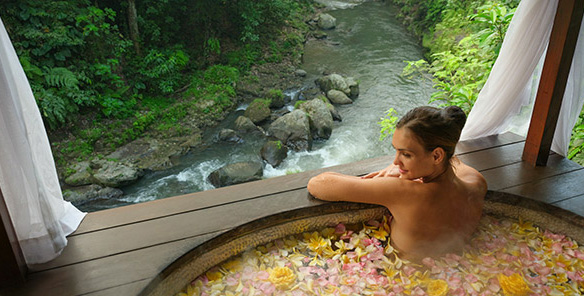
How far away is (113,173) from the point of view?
4.59m

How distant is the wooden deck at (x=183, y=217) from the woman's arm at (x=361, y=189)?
0.11m

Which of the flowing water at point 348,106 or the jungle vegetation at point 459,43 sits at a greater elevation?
the jungle vegetation at point 459,43

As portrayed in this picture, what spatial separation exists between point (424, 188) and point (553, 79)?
967mm

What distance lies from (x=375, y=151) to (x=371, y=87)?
1666 millimetres

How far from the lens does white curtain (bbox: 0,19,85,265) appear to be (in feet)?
4.72

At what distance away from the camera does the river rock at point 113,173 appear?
451 centimetres

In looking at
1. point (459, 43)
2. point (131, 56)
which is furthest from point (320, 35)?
point (459, 43)

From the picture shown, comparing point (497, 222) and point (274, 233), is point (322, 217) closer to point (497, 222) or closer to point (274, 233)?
point (274, 233)

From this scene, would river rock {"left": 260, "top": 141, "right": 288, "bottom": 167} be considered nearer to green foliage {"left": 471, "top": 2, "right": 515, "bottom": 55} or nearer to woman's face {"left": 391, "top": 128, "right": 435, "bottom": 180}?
green foliage {"left": 471, "top": 2, "right": 515, "bottom": 55}

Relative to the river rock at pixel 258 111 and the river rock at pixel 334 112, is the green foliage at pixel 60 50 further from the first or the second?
the river rock at pixel 334 112

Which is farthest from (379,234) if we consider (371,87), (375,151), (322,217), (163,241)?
(371,87)

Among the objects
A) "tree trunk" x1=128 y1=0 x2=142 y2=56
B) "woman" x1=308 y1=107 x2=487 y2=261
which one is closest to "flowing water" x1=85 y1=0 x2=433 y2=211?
"tree trunk" x1=128 y1=0 x2=142 y2=56

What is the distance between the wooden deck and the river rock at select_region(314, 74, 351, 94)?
4061mm

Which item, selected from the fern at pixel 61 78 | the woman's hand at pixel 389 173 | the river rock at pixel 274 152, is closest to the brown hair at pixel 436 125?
the woman's hand at pixel 389 173
